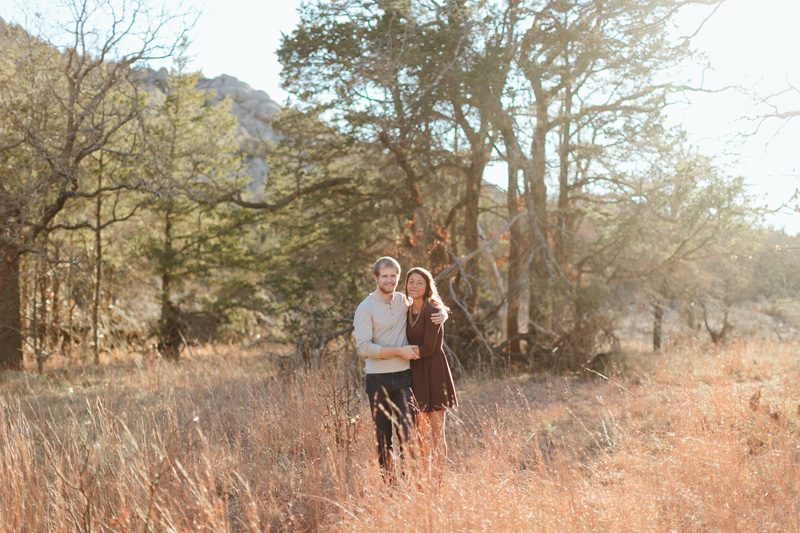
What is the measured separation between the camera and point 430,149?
11430 mm

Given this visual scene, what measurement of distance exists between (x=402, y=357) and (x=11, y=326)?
416 inches

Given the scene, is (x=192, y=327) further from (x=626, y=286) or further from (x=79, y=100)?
(x=626, y=286)

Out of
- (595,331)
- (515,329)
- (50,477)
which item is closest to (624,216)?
(595,331)

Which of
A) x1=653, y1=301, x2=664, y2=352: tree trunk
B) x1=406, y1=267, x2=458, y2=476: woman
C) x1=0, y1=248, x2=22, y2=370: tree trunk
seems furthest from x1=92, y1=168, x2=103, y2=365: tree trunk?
x1=653, y1=301, x2=664, y2=352: tree trunk

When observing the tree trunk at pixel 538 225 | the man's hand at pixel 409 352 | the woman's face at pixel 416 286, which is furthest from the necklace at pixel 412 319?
the tree trunk at pixel 538 225

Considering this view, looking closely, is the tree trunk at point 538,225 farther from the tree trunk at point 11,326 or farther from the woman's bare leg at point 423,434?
the tree trunk at point 11,326

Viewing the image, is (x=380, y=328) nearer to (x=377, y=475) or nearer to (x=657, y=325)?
(x=377, y=475)

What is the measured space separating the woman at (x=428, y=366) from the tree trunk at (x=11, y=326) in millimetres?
10057

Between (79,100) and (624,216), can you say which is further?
(624,216)

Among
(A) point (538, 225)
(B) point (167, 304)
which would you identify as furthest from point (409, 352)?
(B) point (167, 304)

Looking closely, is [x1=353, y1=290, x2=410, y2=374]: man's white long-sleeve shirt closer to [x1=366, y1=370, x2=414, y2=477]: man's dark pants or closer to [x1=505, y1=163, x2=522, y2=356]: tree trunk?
[x1=366, y1=370, x2=414, y2=477]: man's dark pants

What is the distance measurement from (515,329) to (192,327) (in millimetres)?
9802

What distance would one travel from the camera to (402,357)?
4242 millimetres

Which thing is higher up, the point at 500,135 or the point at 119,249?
the point at 500,135
